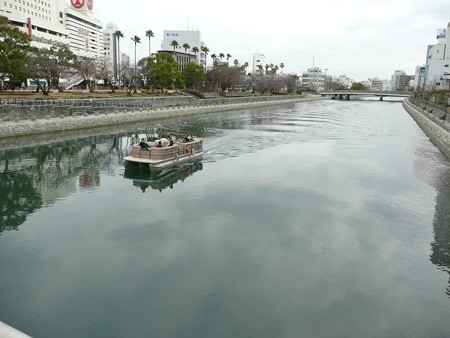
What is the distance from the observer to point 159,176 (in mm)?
26422

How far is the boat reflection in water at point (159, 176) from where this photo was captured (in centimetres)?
2448

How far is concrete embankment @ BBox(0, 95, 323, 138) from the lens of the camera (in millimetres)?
37938

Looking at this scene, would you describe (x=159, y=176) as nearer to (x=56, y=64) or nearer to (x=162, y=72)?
(x=56, y=64)

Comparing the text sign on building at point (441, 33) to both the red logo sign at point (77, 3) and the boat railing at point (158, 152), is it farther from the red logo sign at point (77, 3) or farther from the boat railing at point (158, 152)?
the boat railing at point (158, 152)

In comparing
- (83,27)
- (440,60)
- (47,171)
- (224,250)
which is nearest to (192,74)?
(47,171)

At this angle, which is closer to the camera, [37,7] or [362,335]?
[362,335]

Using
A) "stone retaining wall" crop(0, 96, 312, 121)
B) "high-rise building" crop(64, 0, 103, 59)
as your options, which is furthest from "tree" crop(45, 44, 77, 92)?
"high-rise building" crop(64, 0, 103, 59)

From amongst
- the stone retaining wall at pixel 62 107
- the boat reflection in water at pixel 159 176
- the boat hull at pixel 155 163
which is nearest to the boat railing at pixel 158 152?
the boat hull at pixel 155 163

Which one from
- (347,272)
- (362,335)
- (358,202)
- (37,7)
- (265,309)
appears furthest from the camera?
(37,7)

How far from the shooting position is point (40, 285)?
39.7ft

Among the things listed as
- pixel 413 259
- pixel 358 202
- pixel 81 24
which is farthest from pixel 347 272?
pixel 81 24

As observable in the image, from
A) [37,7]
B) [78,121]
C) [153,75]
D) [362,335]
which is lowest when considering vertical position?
[362,335]

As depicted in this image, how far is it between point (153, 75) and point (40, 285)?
76692 mm

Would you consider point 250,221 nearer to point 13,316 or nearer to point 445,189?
point 13,316
